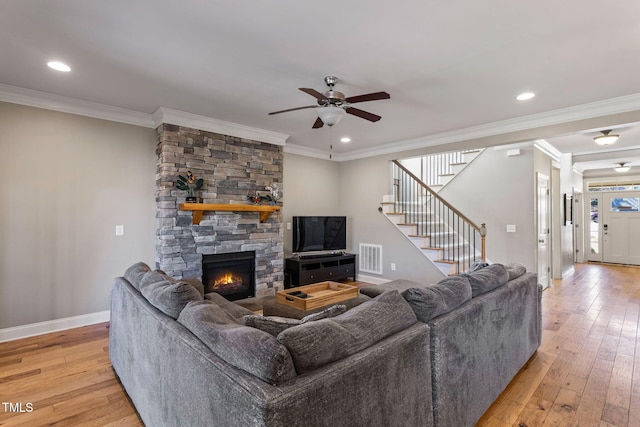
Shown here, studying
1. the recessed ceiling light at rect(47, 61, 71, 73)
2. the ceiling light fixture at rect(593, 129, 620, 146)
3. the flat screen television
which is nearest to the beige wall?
the flat screen television

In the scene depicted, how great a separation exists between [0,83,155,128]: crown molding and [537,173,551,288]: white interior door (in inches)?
245

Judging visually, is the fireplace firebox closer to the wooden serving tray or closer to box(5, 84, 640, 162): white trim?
the wooden serving tray

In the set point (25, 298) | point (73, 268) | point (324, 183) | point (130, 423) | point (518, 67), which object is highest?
point (518, 67)

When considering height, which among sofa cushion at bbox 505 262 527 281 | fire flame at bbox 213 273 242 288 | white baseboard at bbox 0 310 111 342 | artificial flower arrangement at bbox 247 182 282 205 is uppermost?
artificial flower arrangement at bbox 247 182 282 205

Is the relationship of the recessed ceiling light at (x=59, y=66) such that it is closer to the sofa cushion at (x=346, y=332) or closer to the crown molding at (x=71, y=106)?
the crown molding at (x=71, y=106)

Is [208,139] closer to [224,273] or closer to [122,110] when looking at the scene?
[122,110]

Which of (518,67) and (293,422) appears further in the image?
(518,67)

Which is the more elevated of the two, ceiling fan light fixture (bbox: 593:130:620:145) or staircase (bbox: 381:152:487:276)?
ceiling fan light fixture (bbox: 593:130:620:145)

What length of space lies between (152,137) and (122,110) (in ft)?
1.52

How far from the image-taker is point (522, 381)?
8.39 feet

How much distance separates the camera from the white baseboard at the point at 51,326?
11.0 feet

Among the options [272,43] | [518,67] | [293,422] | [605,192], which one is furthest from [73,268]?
[605,192]

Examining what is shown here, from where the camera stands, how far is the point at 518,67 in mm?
2797

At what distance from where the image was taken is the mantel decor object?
4020mm
